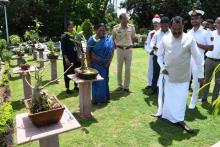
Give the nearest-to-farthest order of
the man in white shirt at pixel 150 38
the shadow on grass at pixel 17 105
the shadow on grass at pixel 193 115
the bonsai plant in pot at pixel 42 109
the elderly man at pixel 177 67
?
the bonsai plant in pot at pixel 42 109
the elderly man at pixel 177 67
the shadow on grass at pixel 193 115
the shadow on grass at pixel 17 105
the man in white shirt at pixel 150 38

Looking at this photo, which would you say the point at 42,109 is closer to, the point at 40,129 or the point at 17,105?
the point at 40,129

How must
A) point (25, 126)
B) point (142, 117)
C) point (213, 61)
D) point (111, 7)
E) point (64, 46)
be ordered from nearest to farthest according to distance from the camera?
point (25, 126) → point (142, 117) → point (213, 61) → point (64, 46) → point (111, 7)

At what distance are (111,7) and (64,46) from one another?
25.7m

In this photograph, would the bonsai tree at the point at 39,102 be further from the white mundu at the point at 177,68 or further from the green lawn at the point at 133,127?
the white mundu at the point at 177,68

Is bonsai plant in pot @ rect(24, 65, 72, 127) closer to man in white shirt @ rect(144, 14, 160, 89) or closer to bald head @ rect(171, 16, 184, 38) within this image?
bald head @ rect(171, 16, 184, 38)

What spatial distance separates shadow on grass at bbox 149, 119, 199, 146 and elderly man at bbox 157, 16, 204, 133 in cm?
10

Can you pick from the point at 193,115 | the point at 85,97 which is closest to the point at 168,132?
the point at 193,115

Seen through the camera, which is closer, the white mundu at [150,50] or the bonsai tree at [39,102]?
the bonsai tree at [39,102]

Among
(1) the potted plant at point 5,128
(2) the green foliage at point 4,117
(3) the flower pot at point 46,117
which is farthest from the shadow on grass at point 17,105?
(3) the flower pot at point 46,117

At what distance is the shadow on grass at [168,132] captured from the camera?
4844 mm

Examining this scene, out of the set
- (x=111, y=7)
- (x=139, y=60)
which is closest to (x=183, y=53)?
(x=139, y=60)

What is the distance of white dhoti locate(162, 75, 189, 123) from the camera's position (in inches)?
203

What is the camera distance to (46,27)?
82.7ft

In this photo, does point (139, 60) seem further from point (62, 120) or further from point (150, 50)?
point (62, 120)
